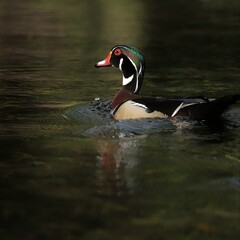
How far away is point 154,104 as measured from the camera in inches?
543

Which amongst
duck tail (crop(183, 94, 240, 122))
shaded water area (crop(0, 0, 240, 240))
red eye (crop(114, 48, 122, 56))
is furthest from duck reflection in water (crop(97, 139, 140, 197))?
red eye (crop(114, 48, 122, 56))

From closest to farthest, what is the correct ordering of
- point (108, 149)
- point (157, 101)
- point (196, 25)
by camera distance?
point (108, 149)
point (157, 101)
point (196, 25)

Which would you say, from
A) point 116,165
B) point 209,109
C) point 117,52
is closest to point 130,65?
point 117,52

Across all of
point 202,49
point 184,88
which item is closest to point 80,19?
point 202,49

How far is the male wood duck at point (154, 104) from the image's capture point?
13.5 metres

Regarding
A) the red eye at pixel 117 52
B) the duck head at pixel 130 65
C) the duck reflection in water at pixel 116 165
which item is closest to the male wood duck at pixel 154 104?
the duck head at pixel 130 65

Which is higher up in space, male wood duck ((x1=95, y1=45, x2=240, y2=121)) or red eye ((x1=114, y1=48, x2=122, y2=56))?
red eye ((x1=114, y1=48, x2=122, y2=56))

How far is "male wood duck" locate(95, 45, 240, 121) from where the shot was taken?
531 inches

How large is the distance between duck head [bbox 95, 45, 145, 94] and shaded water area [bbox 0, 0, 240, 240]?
0.78 meters

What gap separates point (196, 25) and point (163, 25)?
1.47 metres

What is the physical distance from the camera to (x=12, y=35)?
34812 mm

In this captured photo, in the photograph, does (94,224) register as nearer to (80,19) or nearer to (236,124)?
(236,124)

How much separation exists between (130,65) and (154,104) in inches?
78.3

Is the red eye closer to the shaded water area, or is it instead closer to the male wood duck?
the male wood duck
